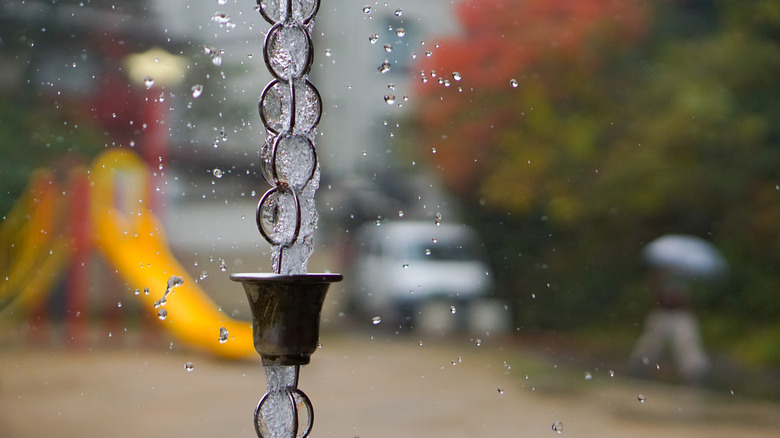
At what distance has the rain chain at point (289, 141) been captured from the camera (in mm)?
982

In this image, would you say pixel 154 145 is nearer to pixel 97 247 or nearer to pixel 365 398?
pixel 97 247

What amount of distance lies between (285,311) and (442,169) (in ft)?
17.9

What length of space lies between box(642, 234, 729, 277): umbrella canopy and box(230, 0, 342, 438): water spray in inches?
182

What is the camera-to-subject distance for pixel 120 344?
559cm

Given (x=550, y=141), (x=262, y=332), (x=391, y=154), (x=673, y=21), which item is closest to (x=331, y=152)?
(x=391, y=154)

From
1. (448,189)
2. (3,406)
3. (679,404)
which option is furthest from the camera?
(448,189)

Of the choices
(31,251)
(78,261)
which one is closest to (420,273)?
(78,261)

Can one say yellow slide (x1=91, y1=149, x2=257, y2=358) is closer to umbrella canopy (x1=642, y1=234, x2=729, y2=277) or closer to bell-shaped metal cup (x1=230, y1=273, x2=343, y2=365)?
umbrella canopy (x1=642, y1=234, x2=729, y2=277)

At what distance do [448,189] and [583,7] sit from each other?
1506 mm

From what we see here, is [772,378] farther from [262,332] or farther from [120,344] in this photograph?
[262,332]

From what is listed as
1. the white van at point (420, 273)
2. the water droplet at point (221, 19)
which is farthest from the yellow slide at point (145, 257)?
the white van at point (420, 273)

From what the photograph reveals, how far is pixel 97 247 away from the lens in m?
5.36

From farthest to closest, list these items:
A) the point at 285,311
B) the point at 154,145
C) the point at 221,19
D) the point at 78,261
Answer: the point at 221,19 < the point at 154,145 < the point at 78,261 < the point at 285,311

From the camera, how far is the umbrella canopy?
5379 mm
